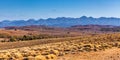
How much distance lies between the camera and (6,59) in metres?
25.7

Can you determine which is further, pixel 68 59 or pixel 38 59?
pixel 68 59

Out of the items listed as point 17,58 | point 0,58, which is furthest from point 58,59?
point 0,58

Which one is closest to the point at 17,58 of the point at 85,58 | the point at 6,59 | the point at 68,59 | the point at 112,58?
the point at 6,59

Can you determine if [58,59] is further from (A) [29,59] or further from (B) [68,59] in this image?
(A) [29,59]

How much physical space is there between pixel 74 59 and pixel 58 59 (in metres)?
1.65

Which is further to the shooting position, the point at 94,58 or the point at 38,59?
the point at 94,58

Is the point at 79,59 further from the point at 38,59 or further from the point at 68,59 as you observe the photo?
the point at 38,59

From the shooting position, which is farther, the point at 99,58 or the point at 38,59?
the point at 99,58

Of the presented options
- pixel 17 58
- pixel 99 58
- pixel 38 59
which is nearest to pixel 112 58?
pixel 99 58

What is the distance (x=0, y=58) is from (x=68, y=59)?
274 inches

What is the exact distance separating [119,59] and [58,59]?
5.87 m

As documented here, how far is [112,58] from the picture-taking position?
24938 millimetres

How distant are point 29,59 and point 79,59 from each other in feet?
16.4

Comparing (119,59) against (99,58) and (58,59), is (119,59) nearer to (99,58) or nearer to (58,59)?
(99,58)
